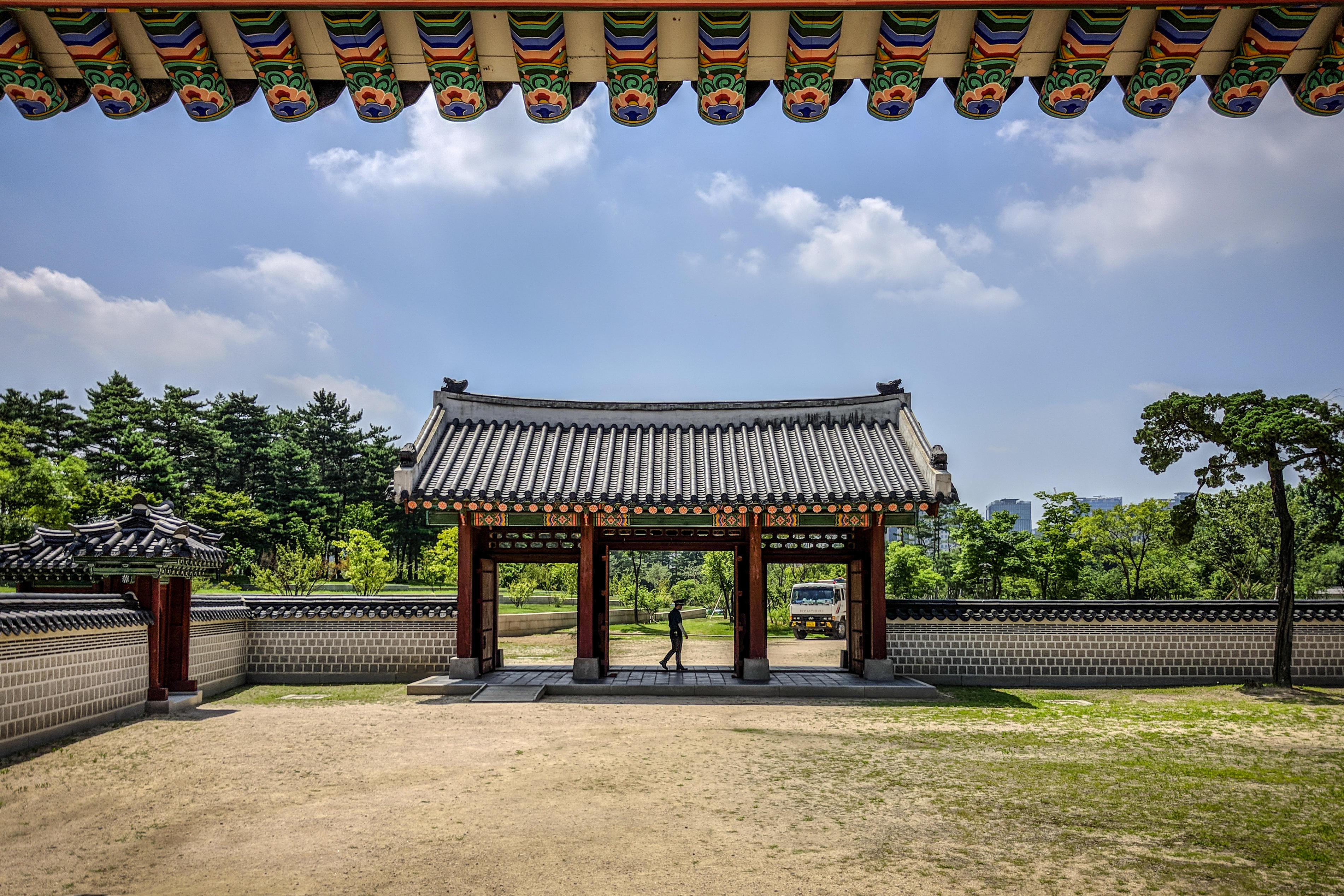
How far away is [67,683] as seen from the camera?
10.5 meters

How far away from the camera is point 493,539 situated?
56.6 ft

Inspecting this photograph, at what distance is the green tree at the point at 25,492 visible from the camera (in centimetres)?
2808

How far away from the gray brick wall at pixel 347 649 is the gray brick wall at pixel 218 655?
34 centimetres

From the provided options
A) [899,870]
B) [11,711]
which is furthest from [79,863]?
[899,870]

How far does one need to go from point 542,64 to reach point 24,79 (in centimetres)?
259

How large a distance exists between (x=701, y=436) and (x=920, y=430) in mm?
4939

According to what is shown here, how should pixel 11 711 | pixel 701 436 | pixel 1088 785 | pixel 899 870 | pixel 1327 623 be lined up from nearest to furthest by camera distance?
pixel 899 870, pixel 1088 785, pixel 11 711, pixel 1327 623, pixel 701 436

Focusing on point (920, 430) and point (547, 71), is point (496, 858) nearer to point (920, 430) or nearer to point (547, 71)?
point (547, 71)

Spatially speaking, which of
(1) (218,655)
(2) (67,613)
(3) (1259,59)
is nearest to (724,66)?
(3) (1259,59)

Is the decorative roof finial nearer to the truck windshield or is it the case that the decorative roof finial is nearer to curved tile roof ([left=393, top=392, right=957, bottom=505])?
curved tile roof ([left=393, top=392, right=957, bottom=505])

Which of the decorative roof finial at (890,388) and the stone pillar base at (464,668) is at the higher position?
the decorative roof finial at (890,388)

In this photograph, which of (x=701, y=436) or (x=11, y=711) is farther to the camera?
(x=701, y=436)

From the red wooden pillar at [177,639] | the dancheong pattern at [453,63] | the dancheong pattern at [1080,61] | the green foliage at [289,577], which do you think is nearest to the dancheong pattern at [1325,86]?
the dancheong pattern at [1080,61]

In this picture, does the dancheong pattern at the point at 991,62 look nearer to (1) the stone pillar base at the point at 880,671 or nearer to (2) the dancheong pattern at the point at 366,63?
(2) the dancheong pattern at the point at 366,63
